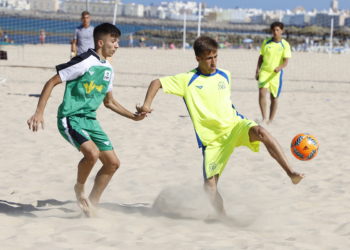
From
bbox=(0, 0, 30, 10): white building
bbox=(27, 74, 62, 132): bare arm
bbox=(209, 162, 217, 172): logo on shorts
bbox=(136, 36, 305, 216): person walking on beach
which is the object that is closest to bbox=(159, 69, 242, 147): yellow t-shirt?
bbox=(136, 36, 305, 216): person walking on beach

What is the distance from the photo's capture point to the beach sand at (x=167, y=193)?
294 cm

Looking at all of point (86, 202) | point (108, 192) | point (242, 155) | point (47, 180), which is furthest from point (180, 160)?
point (86, 202)

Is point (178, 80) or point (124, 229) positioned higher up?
point (178, 80)

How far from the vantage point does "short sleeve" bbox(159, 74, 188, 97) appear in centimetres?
343

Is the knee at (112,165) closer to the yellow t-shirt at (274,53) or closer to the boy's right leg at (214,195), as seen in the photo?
the boy's right leg at (214,195)

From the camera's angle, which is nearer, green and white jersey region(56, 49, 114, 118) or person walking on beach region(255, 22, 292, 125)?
green and white jersey region(56, 49, 114, 118)

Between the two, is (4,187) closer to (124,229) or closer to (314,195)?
(124,229)

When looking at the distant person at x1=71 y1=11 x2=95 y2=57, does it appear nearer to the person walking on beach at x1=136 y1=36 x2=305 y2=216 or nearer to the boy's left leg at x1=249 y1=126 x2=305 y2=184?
the person walking on beach at x1=136 y1=36 x2=305 y2=216

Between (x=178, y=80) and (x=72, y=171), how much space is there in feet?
6.19

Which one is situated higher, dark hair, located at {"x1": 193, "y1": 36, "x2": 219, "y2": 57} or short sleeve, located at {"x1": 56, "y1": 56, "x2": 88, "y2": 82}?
dark hair, located at {"x1": 193, "y1": 36, "x2": 219, "y2": 57}

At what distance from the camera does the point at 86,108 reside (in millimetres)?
3268

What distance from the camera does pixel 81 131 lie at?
126 inches

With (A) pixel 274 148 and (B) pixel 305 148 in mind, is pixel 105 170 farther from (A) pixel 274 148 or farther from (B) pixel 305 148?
(B) pixel 305 148

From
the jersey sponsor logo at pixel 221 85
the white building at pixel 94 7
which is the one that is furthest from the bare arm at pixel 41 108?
the white building at pixel 94 7
